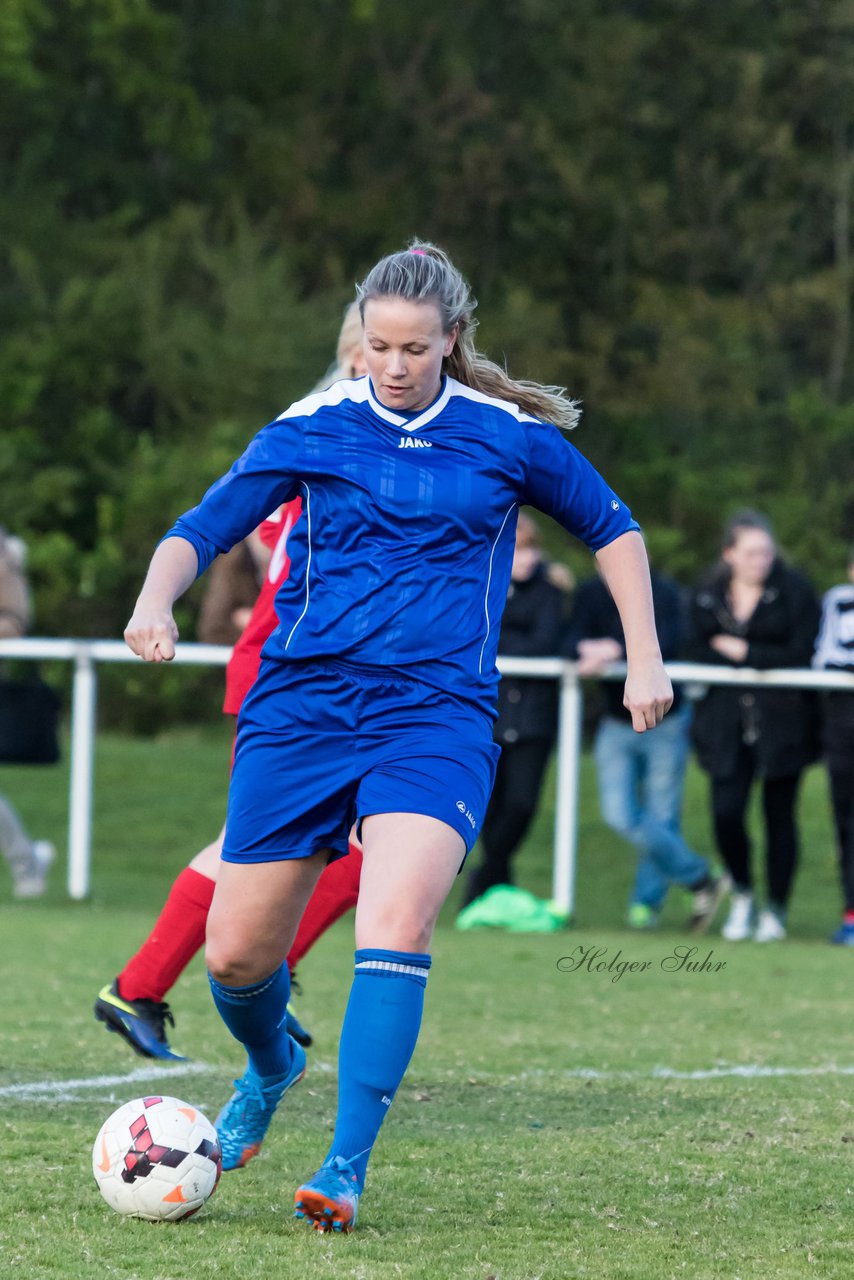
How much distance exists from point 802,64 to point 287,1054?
2917cm

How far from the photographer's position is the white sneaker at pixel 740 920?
10016mm

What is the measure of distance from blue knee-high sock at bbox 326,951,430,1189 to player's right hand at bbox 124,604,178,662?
2.34 ft

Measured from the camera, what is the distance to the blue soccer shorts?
3.79 meters

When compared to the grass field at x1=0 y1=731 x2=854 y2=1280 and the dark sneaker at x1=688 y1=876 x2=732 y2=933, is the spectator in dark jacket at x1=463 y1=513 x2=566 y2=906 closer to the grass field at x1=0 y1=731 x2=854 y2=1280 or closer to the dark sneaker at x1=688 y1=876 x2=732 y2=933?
the grass field at x1=0 y1=731 x2=854 y2=1280

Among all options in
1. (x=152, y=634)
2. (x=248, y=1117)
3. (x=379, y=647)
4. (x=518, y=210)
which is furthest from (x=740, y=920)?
(x=518, y=210)

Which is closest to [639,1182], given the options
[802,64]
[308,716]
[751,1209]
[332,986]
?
[751,1209]

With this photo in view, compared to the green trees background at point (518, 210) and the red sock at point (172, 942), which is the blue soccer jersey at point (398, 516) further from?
the green trees background at point (518, 210)

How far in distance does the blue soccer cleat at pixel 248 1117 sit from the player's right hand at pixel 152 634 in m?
1.11

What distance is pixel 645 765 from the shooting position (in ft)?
34.6

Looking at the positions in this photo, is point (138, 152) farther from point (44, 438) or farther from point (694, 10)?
point (694, 10)

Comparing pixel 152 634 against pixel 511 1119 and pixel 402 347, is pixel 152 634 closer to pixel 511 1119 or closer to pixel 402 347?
pixel 402 347

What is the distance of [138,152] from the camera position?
30.0 meters

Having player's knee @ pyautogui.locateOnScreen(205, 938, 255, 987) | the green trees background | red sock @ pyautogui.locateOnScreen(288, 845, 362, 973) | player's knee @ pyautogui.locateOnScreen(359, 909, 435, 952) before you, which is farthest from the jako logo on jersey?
the green trees background

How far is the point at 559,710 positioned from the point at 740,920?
5.24 feet
